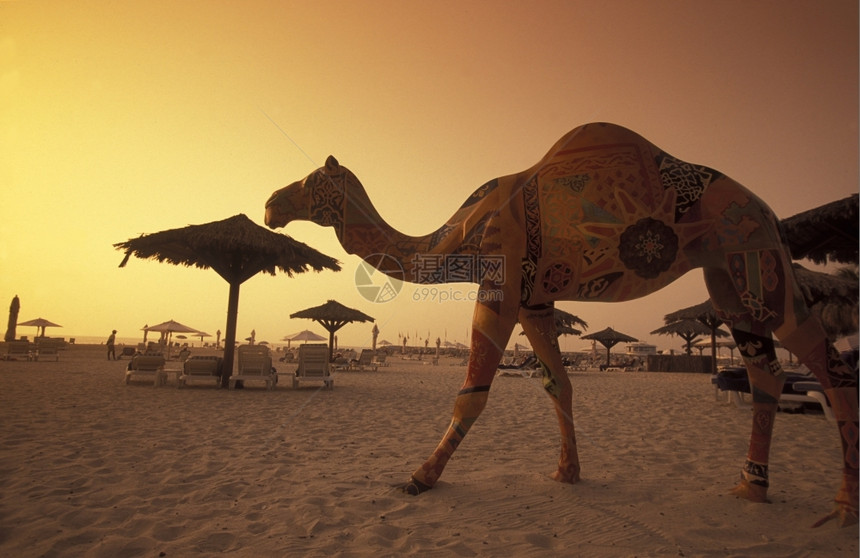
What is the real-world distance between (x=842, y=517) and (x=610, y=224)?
239 cm

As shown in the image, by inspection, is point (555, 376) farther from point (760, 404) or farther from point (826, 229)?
point (826, 229)

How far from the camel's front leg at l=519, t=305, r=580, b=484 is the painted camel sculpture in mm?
434

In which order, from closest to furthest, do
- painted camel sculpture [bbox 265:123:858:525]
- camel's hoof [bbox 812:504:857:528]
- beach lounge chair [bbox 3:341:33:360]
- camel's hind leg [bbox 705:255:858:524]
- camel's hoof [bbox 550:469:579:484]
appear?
1. camel's hoof [bbox 812:504:857:528]
2. camel's hind leg [bbox 705:255:858:524]
3. painted camel sculpture [bbox 265:123:858:525]
4. camel's hoof [bbox 550:469:579:484]
5. beach lounge chair [bbox 3:341:33:360]

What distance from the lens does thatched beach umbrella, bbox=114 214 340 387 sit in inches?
492

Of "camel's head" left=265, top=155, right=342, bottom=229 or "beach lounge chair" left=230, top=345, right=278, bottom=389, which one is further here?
"beach lounge chair" left=230, top=345, right=278, bottom=389

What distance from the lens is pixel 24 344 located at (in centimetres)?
2161

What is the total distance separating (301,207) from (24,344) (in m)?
24.1

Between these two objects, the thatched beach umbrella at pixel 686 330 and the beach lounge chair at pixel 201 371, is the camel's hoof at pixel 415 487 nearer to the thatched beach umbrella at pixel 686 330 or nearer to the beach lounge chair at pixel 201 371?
the beach lounge chair at pixel 201 371

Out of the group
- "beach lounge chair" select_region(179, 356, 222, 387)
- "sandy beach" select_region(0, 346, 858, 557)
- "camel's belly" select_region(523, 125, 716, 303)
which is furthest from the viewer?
"beach lounge chair" select_region(179, 356, 222, 387)

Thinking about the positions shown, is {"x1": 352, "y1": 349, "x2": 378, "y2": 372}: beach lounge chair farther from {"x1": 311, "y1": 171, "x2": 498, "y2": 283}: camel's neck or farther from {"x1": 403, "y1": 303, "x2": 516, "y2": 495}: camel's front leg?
{"x1": 403, "y1": 303, "x2": 516, "y2": 495}: camel's front leg

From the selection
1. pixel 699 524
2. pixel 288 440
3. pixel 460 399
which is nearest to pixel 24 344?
pixel 288 440

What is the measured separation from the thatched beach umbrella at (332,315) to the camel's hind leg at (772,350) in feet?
72.9

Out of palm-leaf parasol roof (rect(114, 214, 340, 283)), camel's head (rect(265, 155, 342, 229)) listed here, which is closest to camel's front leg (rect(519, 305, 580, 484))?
camel's head (rect(265, 155, 342, 229))

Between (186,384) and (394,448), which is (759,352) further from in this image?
(186,384)
